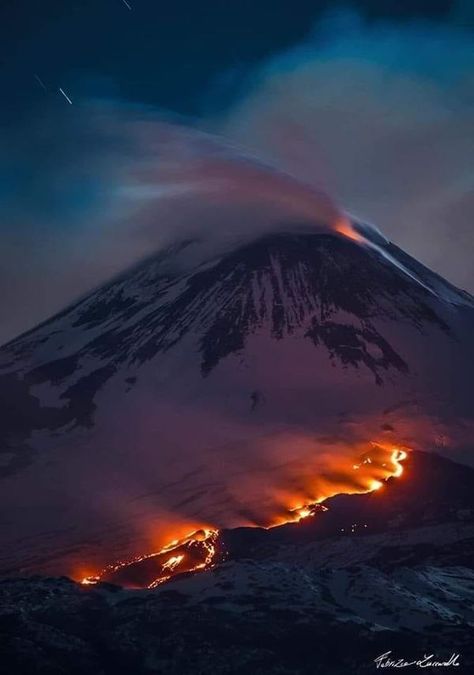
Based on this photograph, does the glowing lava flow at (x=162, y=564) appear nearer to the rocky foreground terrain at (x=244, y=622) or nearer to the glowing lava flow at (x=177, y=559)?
the glowing lava flow at (x=177, y=559)

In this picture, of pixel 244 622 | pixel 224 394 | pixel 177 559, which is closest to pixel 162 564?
pixel 177 559

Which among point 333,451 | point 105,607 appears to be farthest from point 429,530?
point 105,607

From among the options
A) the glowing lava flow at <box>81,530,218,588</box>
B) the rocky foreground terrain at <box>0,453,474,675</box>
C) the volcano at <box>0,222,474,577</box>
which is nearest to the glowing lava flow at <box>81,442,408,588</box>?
the glowing lava flow at <box>81,530,218,588</box>

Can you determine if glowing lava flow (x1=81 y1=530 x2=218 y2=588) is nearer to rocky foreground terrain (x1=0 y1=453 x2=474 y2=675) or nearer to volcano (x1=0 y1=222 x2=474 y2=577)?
volcano (x1=0 y1=222 x2=474 y2=577)

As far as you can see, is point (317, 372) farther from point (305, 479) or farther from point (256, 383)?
point (305, 479)

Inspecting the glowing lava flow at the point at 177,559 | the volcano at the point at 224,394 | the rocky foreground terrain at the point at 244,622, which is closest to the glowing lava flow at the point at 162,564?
the glowing lava flow at the point at 177,559
